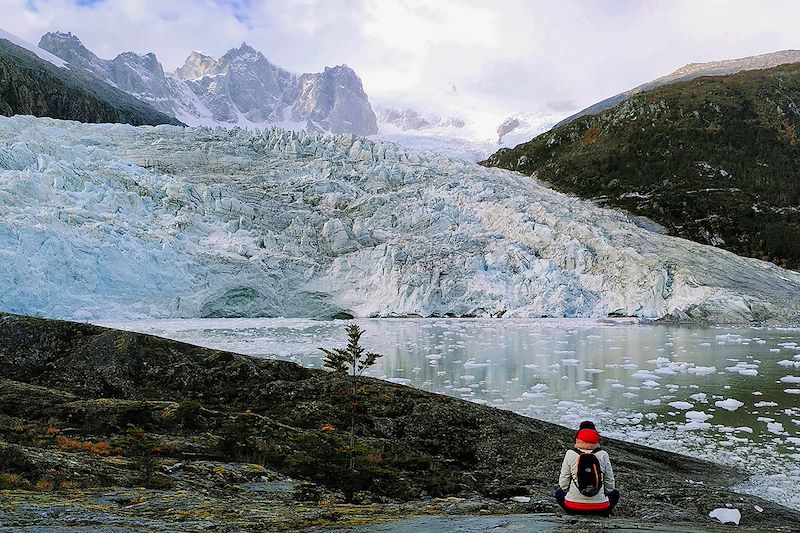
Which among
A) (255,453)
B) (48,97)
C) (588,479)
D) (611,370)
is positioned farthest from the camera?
(48,97)

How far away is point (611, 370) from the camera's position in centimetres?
1741

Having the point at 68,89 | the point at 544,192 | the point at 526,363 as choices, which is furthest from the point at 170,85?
the point at 526,363

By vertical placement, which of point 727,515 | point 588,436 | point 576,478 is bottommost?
point 727,515

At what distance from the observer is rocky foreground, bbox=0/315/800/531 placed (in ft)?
15.4

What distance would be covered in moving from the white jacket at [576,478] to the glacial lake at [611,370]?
4.16m

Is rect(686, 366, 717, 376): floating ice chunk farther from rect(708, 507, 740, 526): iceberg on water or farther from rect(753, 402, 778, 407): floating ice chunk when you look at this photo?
rect(708, 507, 740, 526): iceberg on water

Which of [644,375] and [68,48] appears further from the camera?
[68,48]

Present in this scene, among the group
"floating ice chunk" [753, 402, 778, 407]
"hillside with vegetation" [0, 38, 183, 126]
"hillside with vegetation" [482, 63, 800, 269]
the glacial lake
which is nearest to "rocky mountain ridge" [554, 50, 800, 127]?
"hillside with vegetation" [482, 63, 800, 269]

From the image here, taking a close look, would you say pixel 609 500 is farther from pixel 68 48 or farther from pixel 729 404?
pixel 68 48

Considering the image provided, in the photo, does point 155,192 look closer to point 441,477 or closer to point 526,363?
point 526,363

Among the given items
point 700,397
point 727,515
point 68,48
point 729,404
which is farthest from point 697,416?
point 68,48

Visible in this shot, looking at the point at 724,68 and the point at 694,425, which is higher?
the point at 724,68

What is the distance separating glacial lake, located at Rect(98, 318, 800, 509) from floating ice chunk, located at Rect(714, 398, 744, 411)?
0.10ft

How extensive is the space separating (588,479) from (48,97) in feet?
304
